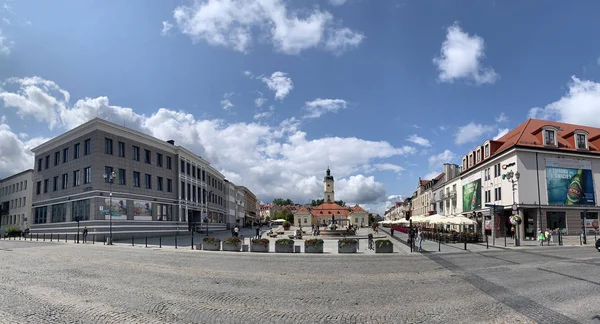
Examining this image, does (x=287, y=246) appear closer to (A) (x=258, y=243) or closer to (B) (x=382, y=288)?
(A) (x=258, y=243)

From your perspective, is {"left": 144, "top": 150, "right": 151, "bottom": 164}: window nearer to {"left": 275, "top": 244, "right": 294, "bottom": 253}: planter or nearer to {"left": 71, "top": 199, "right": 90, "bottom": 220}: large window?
{"left": 71, "top": 199, "right": 90, "bottom": 220}: large window

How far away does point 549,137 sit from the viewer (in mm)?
44969

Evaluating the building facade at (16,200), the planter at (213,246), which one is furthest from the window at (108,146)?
the building facade at (16,200)

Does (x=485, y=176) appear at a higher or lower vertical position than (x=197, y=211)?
higher

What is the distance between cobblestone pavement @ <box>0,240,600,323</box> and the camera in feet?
28.5

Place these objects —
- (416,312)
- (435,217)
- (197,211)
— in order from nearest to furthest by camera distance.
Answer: (416,312) < (435,217) < (197,211)

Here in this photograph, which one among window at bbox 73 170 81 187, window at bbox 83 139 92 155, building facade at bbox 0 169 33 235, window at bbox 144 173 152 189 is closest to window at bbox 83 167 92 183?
window at bbox 73 170 81 187

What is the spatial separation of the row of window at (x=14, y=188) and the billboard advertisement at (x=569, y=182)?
81.9 meters

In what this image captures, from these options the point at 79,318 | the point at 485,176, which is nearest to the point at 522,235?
the point at 485,176

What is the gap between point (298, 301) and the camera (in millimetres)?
10336

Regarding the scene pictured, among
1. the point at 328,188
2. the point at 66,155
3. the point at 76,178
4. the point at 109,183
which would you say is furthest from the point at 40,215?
the point at 328,188

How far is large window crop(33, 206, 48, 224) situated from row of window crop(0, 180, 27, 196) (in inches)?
680

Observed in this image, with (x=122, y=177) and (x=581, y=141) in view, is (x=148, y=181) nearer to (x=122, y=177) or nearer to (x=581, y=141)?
(x=122, y=177)

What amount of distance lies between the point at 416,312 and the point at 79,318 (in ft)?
25.0
